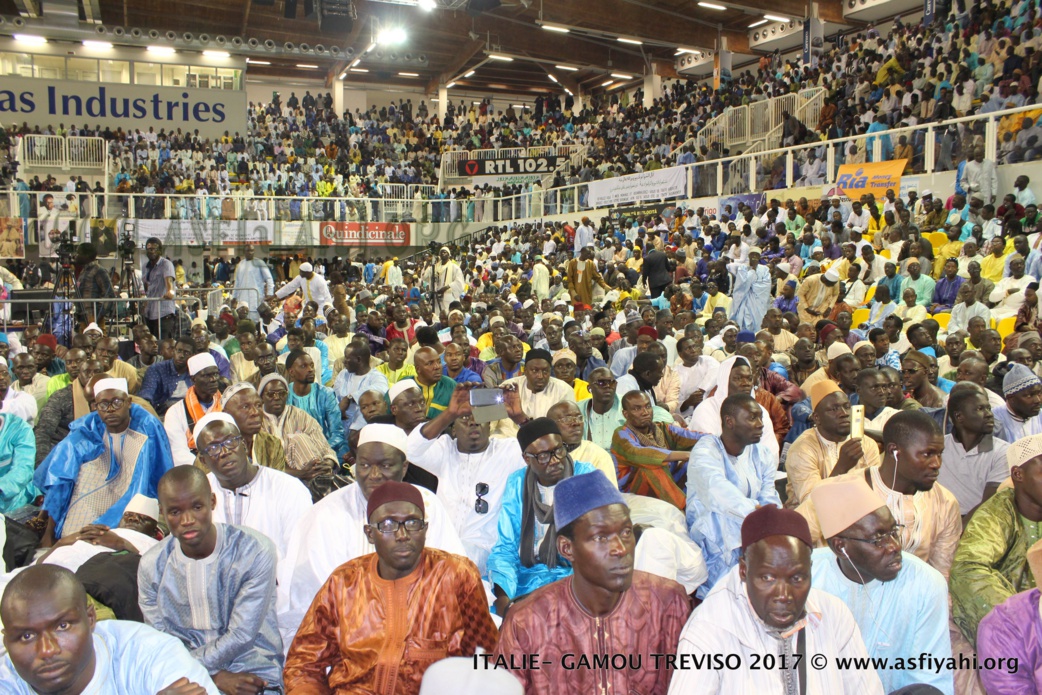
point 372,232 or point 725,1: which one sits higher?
point 725,1

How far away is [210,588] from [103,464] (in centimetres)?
203

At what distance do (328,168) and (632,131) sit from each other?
10049 mm

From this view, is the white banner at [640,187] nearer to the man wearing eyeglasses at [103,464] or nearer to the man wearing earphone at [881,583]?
the man wearing eyeglasses at [103,464]

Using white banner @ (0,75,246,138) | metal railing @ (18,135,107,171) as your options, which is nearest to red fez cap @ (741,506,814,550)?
metal railing @ (18,135,107,171)

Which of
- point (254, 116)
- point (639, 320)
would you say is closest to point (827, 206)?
point (639, 320)

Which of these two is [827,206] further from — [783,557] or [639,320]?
[783,557]

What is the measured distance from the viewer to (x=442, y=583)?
2744 mm

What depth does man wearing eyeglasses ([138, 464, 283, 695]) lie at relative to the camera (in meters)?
2.92

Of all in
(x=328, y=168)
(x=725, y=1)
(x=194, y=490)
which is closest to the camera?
(x=194, y=490)

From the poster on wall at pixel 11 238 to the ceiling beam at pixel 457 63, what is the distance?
14.7m

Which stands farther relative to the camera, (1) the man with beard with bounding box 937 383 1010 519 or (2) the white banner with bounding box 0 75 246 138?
(2) the white banner with bounding box 0 75 246 138

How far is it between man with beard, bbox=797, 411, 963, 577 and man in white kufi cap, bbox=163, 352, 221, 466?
3.63 m

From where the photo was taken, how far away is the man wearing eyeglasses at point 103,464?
14.8ft

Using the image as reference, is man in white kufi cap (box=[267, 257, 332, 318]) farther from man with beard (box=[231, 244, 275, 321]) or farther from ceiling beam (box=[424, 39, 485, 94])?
ceiling beam (box=[424, 39, 485, 94])
